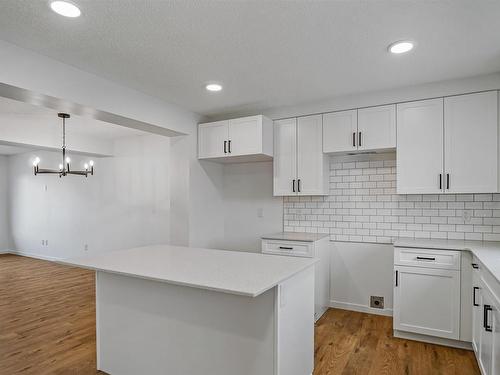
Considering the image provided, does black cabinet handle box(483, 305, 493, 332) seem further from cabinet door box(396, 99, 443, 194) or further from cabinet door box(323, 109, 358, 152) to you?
cabinet door box(323, 109, 358, 152)

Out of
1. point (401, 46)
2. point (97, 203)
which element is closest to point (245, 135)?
point (401, 46)

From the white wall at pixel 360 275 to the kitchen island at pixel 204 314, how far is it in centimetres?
162

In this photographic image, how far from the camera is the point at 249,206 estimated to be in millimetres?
4402

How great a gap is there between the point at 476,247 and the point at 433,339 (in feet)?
3.07

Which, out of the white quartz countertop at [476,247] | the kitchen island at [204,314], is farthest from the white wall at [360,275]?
the kitchen island at [204,314]

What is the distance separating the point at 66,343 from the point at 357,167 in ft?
11.5

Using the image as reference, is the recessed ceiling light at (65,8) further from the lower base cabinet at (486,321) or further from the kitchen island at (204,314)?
the lower base cabinet at (486,321)

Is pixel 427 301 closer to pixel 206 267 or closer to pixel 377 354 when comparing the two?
pixel 377 354

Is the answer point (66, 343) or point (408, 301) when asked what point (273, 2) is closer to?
point (408, 301)

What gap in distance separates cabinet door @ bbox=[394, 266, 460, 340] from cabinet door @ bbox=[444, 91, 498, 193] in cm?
83

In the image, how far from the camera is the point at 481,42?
7.45ft

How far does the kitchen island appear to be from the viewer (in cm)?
179

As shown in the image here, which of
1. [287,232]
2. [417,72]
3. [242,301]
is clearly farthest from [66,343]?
[417,72]

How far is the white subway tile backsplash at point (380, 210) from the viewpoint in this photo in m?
3.13
